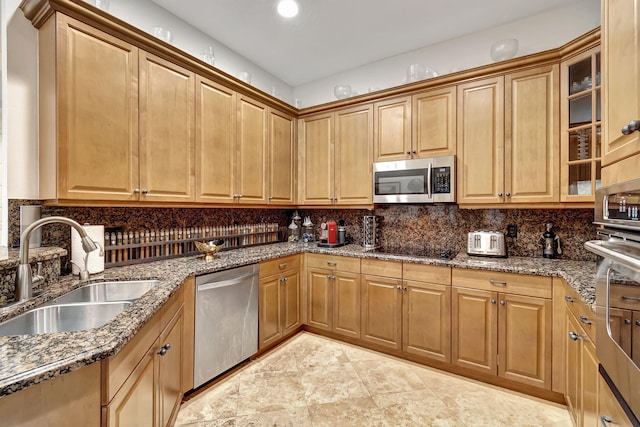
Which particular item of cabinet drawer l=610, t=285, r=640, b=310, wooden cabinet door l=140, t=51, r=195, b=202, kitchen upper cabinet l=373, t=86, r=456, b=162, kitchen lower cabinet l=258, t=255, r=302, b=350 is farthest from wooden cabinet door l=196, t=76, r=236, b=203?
cabinet drawer l=610, t=285, r=640, b=310

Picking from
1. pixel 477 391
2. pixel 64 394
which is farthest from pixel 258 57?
pixel 477 391

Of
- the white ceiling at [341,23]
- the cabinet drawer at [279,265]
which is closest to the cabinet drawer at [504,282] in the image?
the cabinet drawer at [279,265]

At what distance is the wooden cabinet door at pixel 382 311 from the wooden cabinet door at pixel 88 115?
2.07 m

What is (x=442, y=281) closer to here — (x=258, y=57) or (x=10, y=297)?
(x=10, y=297)

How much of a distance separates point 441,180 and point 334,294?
4.87 ft

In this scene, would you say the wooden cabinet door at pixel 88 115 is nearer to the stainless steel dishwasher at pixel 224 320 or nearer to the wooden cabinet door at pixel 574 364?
the stainless steel dishwasher at pixel 224 320

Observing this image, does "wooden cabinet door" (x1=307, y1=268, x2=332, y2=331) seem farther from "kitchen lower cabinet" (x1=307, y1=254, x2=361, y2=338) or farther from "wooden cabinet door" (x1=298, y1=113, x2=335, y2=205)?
"wooden cabinet door" (x1=298, y1=113, x2=335, y2=205)

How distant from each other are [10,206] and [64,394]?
151 centimetres

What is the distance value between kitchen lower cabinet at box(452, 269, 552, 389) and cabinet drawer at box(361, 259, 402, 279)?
457 millimetres

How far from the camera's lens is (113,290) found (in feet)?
5.81

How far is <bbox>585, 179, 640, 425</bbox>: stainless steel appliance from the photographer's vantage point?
0.83m

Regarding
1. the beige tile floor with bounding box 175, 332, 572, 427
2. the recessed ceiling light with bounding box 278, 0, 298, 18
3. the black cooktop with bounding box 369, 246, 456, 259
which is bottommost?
the beige tile floor with bounding box 175, 332, 572, 427

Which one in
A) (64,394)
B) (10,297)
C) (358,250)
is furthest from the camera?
(358,250)

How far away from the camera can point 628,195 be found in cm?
89
